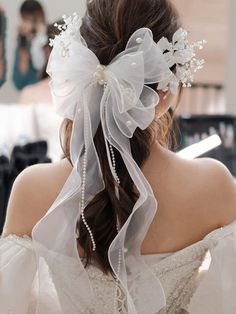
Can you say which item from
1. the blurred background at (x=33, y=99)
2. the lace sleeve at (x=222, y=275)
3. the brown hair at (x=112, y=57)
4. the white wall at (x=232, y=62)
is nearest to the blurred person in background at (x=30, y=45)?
the blurred background at (x=33, y=99)

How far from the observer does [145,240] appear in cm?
99

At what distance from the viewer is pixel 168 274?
3.28 ft

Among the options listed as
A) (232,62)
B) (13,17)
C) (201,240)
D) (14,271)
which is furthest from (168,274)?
(232,62)

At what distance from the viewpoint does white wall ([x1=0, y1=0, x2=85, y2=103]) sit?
9.79 ft

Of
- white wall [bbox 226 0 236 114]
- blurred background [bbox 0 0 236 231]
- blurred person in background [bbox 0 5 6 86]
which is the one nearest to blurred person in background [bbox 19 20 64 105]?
blurred background [bbox 0 0 236 231]

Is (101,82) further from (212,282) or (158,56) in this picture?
(212,282)

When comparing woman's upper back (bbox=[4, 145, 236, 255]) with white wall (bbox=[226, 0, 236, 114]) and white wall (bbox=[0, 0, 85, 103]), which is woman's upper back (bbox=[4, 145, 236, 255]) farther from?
white wall (bbox=[226, 0, 236, 114])

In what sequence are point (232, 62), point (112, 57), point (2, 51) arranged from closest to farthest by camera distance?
point (112, 57)
point (2, 51)
point (232, 62)

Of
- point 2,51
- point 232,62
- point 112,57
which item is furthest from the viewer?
point 232,62

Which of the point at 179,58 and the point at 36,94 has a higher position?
the point at 179,58

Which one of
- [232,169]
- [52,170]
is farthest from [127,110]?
[232,169]

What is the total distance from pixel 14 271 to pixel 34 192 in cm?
15

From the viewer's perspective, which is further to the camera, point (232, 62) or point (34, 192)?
point (232, 62)

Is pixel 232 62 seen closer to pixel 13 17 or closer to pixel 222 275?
pixel 13 17
